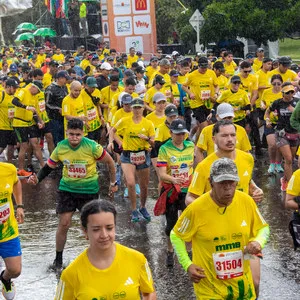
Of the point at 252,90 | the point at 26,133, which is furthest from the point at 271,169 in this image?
the point at 26,133

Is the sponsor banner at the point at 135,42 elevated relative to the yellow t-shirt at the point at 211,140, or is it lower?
lower

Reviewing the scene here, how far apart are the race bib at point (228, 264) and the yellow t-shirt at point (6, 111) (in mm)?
10213

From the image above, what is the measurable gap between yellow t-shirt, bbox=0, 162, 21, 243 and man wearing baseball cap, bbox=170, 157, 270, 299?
244cm

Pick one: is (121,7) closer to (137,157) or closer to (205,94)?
(205,94)

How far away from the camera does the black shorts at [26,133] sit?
1595cm

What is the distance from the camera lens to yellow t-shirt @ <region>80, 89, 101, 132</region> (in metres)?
15.3

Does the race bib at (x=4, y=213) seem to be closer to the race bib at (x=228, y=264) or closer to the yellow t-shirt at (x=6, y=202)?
the yellow t-shirt at (x=6, y=202)

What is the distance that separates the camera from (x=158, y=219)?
480 inches

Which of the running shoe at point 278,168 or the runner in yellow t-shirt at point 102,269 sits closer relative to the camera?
the runner in yellow t-shirt at point 102,269

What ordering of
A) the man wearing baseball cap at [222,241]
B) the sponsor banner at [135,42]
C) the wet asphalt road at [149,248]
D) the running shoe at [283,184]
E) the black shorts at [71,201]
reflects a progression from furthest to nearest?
the sponsor banner at [135,42] < the running shoe at [283,184] < the black shorts at [71,201] < the wet asphalt road at [149,248] < the man wearing baseball cap at [222,241]

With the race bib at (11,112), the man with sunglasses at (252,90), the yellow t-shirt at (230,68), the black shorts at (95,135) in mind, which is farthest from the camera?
the yellow t-shirt at (230,68)

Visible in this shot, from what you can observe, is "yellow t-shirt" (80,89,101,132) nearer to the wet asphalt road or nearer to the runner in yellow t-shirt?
the wet asphalt road

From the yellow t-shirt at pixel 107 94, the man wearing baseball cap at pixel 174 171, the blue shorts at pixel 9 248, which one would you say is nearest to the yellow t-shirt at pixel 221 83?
the yellow t-shirt at pixel 107 94

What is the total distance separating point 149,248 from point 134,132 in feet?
6.64
